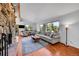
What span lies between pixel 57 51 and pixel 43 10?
90cm

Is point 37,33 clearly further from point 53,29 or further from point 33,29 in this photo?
point 53,29

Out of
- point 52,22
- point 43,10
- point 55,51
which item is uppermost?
point 43,10

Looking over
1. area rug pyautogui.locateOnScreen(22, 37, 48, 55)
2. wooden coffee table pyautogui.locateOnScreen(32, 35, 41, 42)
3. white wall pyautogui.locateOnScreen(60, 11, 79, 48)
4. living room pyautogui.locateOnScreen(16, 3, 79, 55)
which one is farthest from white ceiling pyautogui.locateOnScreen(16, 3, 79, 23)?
area rug pyautogui.locateOnScreen(22, 37, 48, 55)

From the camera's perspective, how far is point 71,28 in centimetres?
219

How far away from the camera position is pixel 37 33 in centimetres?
221

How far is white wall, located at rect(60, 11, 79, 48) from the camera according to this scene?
2.12 metres

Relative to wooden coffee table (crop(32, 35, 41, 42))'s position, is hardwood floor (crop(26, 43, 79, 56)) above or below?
below

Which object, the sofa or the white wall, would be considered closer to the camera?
the white wall

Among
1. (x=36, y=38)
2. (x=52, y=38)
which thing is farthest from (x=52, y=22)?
(x=36, y=38)

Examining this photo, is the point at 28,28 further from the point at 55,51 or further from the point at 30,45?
the point at 55,51

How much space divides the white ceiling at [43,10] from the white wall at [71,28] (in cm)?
11

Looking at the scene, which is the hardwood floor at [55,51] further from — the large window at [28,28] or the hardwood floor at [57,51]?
the large window at [28,28]

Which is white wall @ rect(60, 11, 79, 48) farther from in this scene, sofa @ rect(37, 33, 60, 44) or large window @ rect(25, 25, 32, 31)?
large window @ rect(25, 25, 32, 31)

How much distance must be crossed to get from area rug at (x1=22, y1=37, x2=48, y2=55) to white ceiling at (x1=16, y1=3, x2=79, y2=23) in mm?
425
